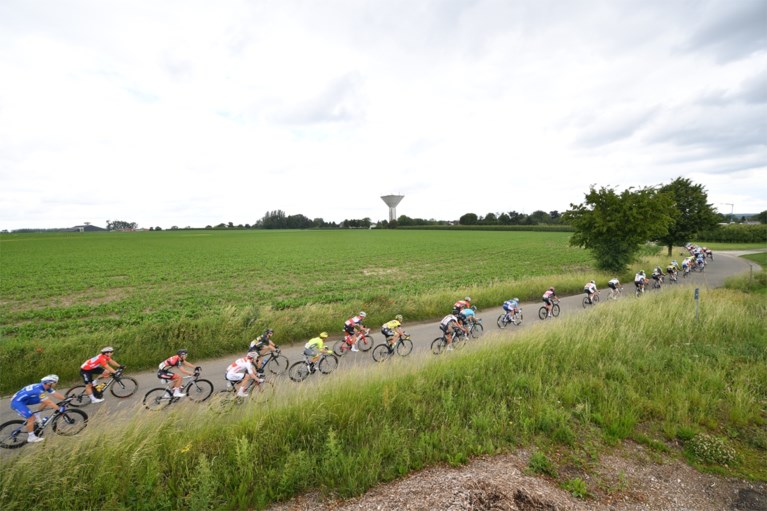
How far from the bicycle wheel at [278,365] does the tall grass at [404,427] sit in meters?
3.10

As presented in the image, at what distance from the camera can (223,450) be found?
493 cm

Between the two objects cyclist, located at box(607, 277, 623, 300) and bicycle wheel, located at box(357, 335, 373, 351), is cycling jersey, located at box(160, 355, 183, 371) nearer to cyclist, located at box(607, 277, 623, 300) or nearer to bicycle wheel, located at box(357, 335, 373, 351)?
bicycle wheel, located at box(357, 335, 373, 351)

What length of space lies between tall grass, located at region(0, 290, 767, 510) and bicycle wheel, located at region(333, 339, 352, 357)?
3.34m

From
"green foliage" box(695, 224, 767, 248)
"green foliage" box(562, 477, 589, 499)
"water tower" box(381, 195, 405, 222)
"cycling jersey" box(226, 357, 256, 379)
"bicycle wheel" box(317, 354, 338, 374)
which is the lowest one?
"bicycle wheel" box(317, 354, 338, 374)

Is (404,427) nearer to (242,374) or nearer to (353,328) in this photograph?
(242,374)

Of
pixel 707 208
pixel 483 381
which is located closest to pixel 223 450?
pixel 483 381

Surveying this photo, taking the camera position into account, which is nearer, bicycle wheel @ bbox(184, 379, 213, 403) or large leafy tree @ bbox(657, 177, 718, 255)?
bicycle wheel @ bbox(184, 379, 213, 403)

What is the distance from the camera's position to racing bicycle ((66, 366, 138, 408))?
8.08 m

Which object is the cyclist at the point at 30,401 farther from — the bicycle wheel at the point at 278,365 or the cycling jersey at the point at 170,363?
the bicycle wheel at the point at 278,365

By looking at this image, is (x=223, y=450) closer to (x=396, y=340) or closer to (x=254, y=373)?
(x=254, y=373)

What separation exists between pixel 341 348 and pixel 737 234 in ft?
298

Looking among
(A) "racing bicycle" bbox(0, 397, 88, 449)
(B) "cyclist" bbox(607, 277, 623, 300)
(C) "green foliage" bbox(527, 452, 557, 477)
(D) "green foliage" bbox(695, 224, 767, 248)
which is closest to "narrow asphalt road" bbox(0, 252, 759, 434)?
(A) "racing bicycle" bbox(0, 397, 88, 449)

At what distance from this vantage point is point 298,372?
947 cm

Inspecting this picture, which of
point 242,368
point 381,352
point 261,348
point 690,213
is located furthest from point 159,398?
point 690,213
